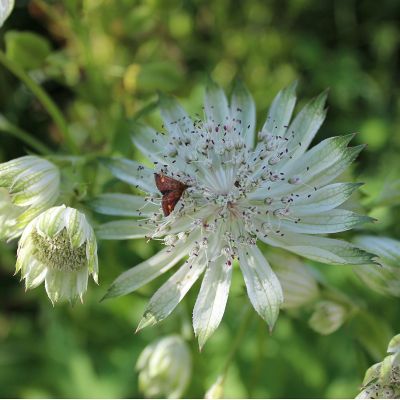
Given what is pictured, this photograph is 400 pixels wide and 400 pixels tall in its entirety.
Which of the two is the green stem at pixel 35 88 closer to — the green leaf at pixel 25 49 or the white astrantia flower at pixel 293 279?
the green leaf at pixel 25 49

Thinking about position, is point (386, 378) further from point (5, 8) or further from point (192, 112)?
point (192, 112)

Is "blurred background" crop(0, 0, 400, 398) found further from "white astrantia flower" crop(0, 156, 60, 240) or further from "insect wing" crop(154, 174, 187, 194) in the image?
"insect wing" crop(154, 174, 187, 194)

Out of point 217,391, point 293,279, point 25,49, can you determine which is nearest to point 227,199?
point 293,279

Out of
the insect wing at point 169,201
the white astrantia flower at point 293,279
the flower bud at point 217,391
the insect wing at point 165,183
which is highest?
the insect wing at point 165,183

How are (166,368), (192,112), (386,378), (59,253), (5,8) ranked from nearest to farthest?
(386,378), (59,253), (5,8), (166,368), (192,112)

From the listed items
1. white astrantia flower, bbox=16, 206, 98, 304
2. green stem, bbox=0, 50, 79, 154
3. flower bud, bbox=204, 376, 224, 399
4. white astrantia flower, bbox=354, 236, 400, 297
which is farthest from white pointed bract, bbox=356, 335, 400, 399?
green stem, bbox=0, 50, 79, 154

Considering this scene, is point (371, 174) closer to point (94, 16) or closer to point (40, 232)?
point (94, 16)

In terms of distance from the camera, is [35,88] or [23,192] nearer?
[23,192]

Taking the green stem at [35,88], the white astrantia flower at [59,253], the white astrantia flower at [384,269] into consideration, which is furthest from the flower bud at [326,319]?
the green stem at [35,88]
